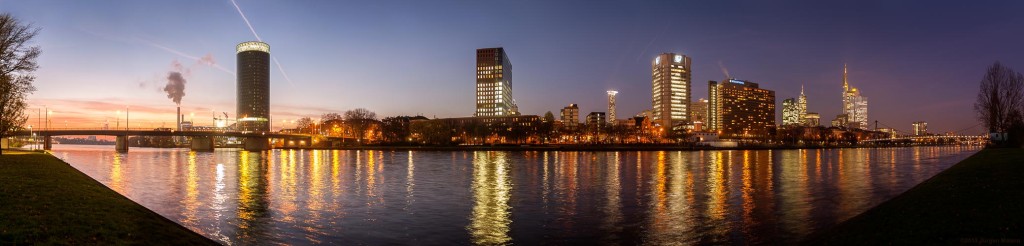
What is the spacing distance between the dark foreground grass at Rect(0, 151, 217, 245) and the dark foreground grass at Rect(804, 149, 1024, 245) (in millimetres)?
18068

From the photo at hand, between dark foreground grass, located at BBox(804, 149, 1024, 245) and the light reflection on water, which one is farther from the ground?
dark foreground grass, located at BBox(804, 149, 1024, 245)

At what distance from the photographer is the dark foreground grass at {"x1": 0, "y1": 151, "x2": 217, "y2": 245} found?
1216 centimetres

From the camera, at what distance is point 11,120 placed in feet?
161

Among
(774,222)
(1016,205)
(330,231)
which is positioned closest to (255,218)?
(330,231)

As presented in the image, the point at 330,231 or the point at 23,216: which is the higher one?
the point at 23,216

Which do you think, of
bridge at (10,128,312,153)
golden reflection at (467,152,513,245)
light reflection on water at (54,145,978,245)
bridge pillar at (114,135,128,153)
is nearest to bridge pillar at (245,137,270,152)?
bridge at (10,128,312,153)

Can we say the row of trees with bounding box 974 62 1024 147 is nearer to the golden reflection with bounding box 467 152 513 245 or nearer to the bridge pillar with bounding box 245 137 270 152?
the golden reflection with bounding box 467 152 513 245

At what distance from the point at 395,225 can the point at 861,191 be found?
30.0 metres

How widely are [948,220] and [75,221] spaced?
22.5 metres

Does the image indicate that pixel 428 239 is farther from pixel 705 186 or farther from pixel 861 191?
pixel 861 191

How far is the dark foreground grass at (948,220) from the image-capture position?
12.5m

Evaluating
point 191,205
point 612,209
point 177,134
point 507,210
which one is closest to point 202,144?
point 177,134

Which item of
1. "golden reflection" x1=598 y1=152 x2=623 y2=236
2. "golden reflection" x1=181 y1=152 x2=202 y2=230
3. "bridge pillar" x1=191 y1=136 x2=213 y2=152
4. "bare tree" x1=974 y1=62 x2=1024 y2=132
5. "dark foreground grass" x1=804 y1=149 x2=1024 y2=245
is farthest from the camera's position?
"bridge pillar" x1=191 y1=136 x2=213 y2=152

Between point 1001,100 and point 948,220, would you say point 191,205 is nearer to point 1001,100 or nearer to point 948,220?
point 948,220
